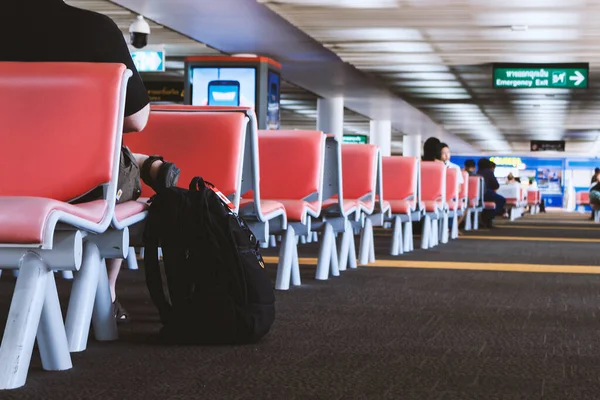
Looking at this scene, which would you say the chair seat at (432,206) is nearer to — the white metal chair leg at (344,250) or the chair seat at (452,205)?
Result: the chair seat at (452,205)

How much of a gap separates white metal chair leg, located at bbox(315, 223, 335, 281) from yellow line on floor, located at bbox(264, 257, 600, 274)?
3.87ft

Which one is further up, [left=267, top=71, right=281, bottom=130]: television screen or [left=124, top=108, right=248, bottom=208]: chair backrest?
[left=267, top=71, right=281, bottom=130]: television screen

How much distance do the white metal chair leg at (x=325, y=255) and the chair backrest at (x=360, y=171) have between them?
3.71ft

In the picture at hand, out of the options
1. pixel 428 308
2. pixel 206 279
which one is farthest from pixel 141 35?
pixel 206 279

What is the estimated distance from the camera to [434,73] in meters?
20.4

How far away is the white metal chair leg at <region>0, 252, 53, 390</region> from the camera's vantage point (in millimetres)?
2420

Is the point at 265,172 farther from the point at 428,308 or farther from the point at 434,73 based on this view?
the point at 434,73

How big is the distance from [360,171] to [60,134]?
4.55m

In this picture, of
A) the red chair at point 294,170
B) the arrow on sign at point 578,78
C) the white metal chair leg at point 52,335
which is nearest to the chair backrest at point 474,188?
the arrow on sign at point 578,78

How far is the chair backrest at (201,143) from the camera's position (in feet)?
13.6

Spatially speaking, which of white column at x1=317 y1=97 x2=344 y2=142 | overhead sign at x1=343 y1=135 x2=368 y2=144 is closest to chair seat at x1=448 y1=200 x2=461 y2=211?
white column at x1=317 y1=97 x2=344 y2=142

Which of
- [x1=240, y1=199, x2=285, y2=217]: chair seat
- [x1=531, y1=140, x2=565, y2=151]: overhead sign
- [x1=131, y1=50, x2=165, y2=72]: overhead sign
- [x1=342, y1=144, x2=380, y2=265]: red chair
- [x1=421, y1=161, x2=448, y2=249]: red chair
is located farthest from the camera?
[x1=531, y1=140, x2=565, y2=151]: overhead sign

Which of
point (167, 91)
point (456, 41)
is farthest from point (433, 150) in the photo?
point (167, 91)

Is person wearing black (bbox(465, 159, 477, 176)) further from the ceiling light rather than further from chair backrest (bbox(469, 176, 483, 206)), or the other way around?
the ceiling light
